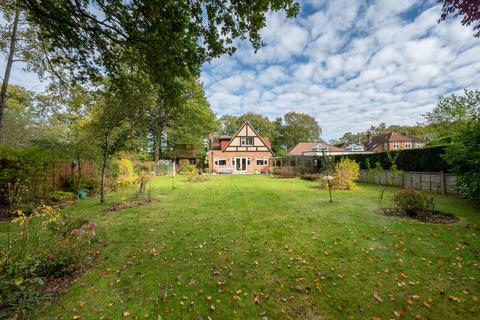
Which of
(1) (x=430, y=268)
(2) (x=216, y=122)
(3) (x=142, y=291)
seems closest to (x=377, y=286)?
(1) (x=430, y=268)

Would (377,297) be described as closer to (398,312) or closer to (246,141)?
(398,312)

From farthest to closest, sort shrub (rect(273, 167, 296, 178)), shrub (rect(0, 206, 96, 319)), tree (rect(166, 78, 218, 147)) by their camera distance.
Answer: tree (rect(166, 78, 218, 147)) < shrub (rect(273, 167, 296, 178)) < shrub (rect(0, 206, 96, 319))

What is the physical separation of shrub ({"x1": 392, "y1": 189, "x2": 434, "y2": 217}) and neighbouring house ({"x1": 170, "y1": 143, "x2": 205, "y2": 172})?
27802 millimetres

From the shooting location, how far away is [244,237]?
4.66 m

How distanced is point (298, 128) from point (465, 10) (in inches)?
1704

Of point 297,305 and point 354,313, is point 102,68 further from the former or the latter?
point 354,313

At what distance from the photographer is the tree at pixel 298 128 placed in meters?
45.0

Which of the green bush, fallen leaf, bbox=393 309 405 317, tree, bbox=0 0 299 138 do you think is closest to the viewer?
fallen leaf, bbox=393 309 405 317

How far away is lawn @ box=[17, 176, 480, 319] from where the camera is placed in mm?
2469

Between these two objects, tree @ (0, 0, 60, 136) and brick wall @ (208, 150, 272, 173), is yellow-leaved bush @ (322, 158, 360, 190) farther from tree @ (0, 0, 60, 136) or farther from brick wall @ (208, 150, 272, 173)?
brick wall @ (208, 150, 272, 173)

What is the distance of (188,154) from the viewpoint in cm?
3291

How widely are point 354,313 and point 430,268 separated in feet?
6.25

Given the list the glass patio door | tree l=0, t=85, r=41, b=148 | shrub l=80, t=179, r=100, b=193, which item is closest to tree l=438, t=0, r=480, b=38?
shrub l=80, t=179, r=100, b=193

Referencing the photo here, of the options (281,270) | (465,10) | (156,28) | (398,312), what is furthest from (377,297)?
(156,28)
